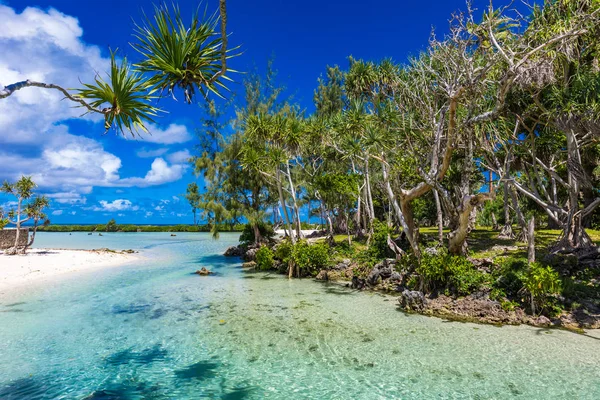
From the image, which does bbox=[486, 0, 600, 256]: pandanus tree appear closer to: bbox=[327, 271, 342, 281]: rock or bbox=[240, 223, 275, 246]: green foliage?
bbox=[327, 271, 342, 281]: rock

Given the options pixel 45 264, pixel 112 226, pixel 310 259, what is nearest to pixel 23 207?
pixel 45 264

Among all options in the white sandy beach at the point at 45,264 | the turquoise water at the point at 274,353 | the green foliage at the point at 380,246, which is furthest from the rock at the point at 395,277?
the white sandy beach at the point at 45,264

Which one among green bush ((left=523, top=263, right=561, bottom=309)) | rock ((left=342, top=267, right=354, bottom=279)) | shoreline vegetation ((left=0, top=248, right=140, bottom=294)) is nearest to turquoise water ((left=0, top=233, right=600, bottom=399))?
green bush ((left=523, top=263, right=561, bottom=309))

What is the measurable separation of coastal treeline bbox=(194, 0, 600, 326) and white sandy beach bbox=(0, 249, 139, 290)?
29.5 ft

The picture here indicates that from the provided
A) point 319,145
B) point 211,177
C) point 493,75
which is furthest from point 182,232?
point 493,75

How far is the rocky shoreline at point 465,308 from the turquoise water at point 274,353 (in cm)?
59

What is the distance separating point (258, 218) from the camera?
1155 inches

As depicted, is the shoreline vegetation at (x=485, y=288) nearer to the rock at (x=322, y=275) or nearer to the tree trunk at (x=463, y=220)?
the rock at (x=322, y=275)

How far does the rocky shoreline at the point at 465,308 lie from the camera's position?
32.4 feet

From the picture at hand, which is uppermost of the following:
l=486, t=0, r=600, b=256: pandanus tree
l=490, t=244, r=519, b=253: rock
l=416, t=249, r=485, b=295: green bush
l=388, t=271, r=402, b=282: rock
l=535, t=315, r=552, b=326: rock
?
l=486, t=0, r=600, b=256: pandanus tree

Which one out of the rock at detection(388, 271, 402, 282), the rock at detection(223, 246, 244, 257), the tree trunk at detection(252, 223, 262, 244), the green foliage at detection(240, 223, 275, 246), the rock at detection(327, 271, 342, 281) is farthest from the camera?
the rock at detection(223, 246, 244, 257)

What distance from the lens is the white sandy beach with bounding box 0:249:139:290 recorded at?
18797mm

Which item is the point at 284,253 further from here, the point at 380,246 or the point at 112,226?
the point at 112,226

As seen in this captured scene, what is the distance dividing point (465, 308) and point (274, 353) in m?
6.75
